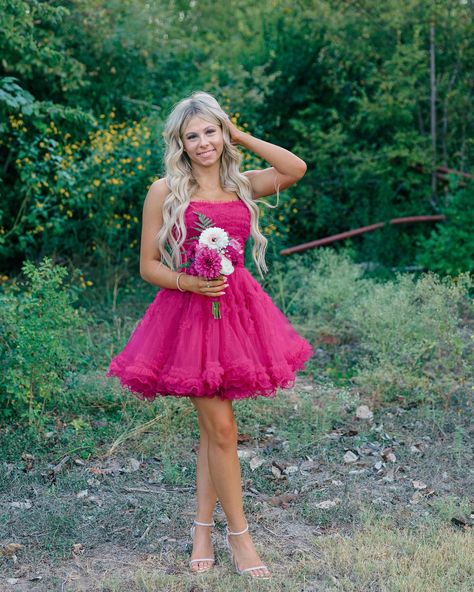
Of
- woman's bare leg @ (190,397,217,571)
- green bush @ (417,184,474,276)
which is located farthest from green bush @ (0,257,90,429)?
green bush @ (417,184,474,276)

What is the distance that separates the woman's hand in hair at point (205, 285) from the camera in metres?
3.17

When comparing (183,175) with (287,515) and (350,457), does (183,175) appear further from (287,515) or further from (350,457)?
(350,457)

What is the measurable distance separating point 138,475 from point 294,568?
1219mm

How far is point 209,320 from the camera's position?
3.28 m

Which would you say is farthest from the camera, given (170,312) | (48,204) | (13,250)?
(13,250)

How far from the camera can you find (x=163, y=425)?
4766mm

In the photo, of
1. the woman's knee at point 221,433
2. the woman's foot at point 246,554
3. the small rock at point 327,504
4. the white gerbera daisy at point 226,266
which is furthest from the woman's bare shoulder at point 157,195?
the small rock at point 327,504

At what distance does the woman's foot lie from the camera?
11.0 ft

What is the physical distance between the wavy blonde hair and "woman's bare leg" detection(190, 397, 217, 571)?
2.58 ft

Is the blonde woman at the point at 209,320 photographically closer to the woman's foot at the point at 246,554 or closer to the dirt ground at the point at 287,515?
the woman's foot at the point at 246,554

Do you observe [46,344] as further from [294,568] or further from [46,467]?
[294,568]

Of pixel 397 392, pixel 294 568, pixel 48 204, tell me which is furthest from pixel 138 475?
pixel 48 204

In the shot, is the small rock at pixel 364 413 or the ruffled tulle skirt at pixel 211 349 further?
the small rock at pixel 364 413

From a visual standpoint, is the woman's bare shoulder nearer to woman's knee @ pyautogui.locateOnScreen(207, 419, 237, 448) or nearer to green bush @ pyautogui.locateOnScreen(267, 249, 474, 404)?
woman's knee @ pyautogui.locateOnScreen(207, 419, 237, 448)
